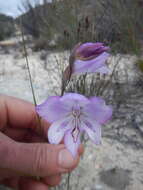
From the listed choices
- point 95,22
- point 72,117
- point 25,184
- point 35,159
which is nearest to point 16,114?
point 25,184

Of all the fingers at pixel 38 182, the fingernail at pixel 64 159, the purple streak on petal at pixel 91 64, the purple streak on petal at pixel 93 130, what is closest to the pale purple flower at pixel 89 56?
the purple streak on petal at pixel 91 64

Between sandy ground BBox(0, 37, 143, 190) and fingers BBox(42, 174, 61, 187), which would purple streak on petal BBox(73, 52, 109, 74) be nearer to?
fingers BBox(42, 174, 61, 187)

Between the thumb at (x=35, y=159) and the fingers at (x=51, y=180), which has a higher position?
the thumb at (x=35, y=159)

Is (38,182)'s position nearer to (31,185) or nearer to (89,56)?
(31,185)

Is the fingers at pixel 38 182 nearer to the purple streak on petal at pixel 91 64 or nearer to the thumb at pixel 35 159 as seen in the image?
the thumb at pixel 35 159

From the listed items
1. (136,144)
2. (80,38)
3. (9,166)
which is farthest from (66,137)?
(136,144)

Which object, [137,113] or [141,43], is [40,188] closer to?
[137,113]

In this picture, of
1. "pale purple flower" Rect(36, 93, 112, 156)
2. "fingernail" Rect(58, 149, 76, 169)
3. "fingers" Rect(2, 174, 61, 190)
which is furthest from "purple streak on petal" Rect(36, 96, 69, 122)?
"fingers" Rect(2, 174, 61, 190)

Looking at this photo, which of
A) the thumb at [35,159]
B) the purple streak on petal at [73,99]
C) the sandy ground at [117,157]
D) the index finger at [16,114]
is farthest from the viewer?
the sandy ground at [117,157]
